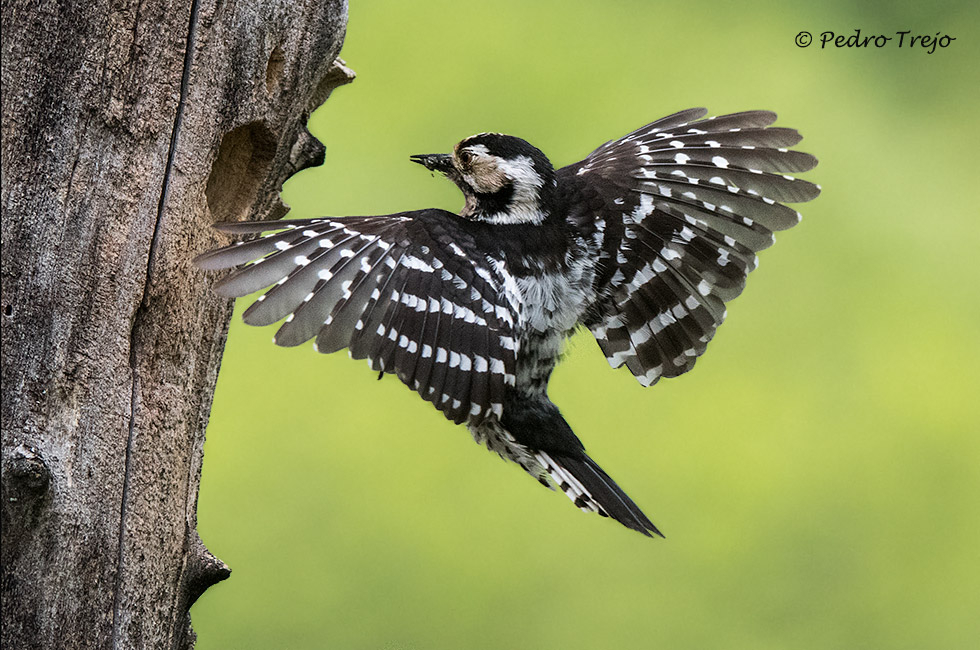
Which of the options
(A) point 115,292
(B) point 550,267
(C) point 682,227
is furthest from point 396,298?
(C) point 682,227

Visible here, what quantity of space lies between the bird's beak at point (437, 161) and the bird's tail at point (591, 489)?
777 millimetres

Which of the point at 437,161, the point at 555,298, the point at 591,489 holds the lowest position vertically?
the point at 591,489

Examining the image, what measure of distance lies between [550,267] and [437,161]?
45cm

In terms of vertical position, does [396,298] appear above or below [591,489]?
above

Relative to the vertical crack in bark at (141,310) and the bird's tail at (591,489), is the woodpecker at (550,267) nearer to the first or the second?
the bird's tail at (591,489)

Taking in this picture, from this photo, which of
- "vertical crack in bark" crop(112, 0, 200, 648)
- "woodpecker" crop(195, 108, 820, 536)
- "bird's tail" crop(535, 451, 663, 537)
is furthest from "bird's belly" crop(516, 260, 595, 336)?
"vertical crack in bark" crop(112, 0, 200, 648)

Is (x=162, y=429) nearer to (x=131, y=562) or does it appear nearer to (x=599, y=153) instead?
(x=131, y=562)

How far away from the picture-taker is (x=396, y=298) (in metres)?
2.36

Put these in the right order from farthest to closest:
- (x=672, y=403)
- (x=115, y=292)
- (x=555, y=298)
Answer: (x=672, y=403)
(x=555, y=298)
(x=115, y=292)

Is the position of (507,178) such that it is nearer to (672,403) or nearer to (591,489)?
(591,489)

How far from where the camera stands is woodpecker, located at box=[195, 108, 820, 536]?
236cm

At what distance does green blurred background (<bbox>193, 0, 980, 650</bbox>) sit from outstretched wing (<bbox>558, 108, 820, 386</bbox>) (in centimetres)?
199

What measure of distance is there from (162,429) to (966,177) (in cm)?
515

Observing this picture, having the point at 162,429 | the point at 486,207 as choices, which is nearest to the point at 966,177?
Answer: the point at 486,207
